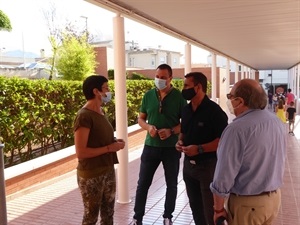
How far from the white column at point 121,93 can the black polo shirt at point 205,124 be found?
1.68 m

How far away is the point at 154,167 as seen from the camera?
355cm

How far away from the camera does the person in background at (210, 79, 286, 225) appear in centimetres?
199

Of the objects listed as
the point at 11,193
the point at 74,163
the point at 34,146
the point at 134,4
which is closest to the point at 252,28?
the point at 134,4

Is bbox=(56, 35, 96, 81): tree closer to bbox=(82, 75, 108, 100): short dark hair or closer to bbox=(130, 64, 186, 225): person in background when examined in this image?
bbox=(130, 64, 186, 225): person in background

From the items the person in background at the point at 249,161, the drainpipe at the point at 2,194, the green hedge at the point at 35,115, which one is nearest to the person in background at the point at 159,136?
the person in background at the point at 249,161

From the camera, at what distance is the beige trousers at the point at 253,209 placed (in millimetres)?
2047

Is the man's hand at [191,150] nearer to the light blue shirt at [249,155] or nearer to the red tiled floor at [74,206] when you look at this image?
the light blue shirt at [249,155]

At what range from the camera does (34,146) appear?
6008 millimetres

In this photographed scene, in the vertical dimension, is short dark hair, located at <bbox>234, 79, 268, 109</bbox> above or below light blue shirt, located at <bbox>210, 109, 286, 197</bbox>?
above

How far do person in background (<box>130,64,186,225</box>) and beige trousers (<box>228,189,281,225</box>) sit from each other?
4.57ft

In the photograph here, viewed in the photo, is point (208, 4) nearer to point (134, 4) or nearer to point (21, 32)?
point (134, 4)

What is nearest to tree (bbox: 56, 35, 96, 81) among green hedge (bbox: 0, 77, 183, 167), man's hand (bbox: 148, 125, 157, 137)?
green hedge (bbox: 0, 77, 183, 167)

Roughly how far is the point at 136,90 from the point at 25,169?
5709 mm

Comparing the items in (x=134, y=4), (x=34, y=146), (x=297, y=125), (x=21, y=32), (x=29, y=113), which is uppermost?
(x=21, y=32)
